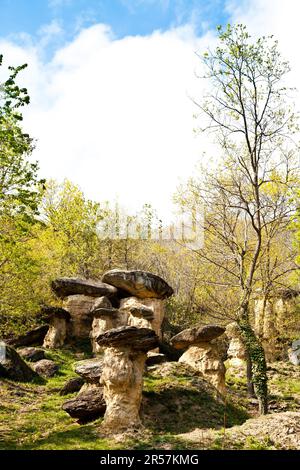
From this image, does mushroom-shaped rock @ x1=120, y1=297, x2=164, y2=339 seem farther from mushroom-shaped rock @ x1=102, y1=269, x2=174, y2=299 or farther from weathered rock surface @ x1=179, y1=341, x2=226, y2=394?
weathered rock surface @ x1=179, y1=341, x2=226, y2=394

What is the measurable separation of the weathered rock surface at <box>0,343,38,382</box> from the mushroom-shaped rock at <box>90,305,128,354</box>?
622 cm

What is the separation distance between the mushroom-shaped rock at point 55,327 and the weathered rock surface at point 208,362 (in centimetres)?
1030

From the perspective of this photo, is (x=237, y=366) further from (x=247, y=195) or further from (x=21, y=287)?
(x=21, y=287)

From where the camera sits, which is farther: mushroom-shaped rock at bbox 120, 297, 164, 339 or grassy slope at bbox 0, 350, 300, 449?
mushroom-shaped rock at bbox 120, 297, 164, 339

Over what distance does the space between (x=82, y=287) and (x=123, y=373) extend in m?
15.3

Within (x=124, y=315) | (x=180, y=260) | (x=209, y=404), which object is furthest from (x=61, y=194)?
(x=209, y=404)

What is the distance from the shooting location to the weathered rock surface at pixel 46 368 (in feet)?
66.3

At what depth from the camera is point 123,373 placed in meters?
12.0

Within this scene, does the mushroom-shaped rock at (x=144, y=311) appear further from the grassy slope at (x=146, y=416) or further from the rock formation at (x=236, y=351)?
the grassy slope at (x=146, y=416)

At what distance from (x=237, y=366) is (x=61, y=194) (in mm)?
20978

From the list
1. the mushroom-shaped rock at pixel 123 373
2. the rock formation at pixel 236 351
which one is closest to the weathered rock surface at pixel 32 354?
the mushroom-shaped rock at pixel 123 373

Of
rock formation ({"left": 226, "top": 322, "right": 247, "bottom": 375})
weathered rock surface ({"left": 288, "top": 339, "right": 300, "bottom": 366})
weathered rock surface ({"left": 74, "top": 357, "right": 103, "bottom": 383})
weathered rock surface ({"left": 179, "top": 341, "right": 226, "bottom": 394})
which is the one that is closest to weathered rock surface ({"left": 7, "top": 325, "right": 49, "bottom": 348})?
weathered rock surface ({"left": 74, "top": 357, "right": 103, "bottom": 383})

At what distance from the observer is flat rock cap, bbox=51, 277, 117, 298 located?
1051 inches
